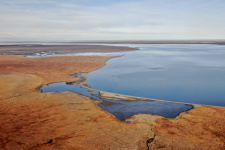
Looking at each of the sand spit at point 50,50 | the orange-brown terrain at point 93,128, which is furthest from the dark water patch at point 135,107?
the sand spit at point 50,50

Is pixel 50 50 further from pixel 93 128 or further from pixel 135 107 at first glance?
pixel 93 128

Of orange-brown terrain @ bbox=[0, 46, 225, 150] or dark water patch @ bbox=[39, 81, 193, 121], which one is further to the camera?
dark water patch @ bbox=[39, 81, 193, 121]

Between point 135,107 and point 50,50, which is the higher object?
point 50,50

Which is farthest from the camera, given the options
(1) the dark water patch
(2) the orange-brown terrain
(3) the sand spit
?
(3) the sand spit

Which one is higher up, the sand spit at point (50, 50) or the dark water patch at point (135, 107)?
the sand spit at point (50, 50)

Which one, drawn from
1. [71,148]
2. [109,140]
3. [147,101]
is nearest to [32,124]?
[71,148]

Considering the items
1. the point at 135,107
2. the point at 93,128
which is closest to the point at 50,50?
the point at 135,107

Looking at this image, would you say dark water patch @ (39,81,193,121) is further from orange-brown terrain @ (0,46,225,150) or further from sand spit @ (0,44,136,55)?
sand spit @ (0,44,136,55)

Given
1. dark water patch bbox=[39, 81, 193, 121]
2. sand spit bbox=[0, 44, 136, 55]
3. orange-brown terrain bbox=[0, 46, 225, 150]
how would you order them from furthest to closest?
sand spit bbox=[0, 44, 136, 55] < dark water patch bbox=[39, 81, 193, 121] < orange-brown terrain bbox=[0, 46, 225, 150]

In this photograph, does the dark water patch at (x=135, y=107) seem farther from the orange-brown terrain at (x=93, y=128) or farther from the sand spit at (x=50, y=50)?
the sand spit at (x=50, y=50)

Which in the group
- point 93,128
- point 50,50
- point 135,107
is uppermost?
point 50,50

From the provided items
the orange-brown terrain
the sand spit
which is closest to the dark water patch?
the orange-brown terrain

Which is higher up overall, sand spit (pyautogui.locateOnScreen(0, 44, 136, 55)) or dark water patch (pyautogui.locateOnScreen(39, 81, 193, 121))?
sand spit (pyautogui.locateOnScreen(0, 44, 136, 55))
